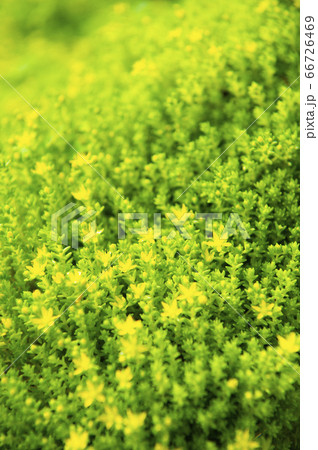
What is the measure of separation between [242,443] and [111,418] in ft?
1.58

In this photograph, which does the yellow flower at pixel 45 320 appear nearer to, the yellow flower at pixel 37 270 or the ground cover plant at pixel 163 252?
the ground cover plant at pixel 163 252

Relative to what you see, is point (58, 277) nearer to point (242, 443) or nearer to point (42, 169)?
point (42, 169)

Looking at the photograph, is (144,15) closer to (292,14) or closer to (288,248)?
(292,14)

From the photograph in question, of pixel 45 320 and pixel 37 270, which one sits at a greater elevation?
pixel 37 270

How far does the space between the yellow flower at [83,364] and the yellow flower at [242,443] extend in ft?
1.96

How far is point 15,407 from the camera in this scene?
4.86ft

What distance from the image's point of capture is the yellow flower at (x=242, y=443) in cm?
A: 134

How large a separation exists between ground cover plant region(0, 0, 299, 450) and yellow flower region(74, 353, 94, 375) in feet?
0.04

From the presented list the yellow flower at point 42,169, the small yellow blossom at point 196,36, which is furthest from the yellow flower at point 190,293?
the small yellow blossom at point 196,36

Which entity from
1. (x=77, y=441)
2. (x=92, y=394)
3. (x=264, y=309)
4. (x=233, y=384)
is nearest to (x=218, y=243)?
(x=264, y=309)

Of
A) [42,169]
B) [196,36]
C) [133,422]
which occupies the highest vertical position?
[196,36]

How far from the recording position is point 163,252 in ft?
6.23

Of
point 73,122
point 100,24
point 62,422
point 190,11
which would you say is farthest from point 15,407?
point 100,24

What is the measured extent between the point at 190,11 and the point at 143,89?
1.21 m
